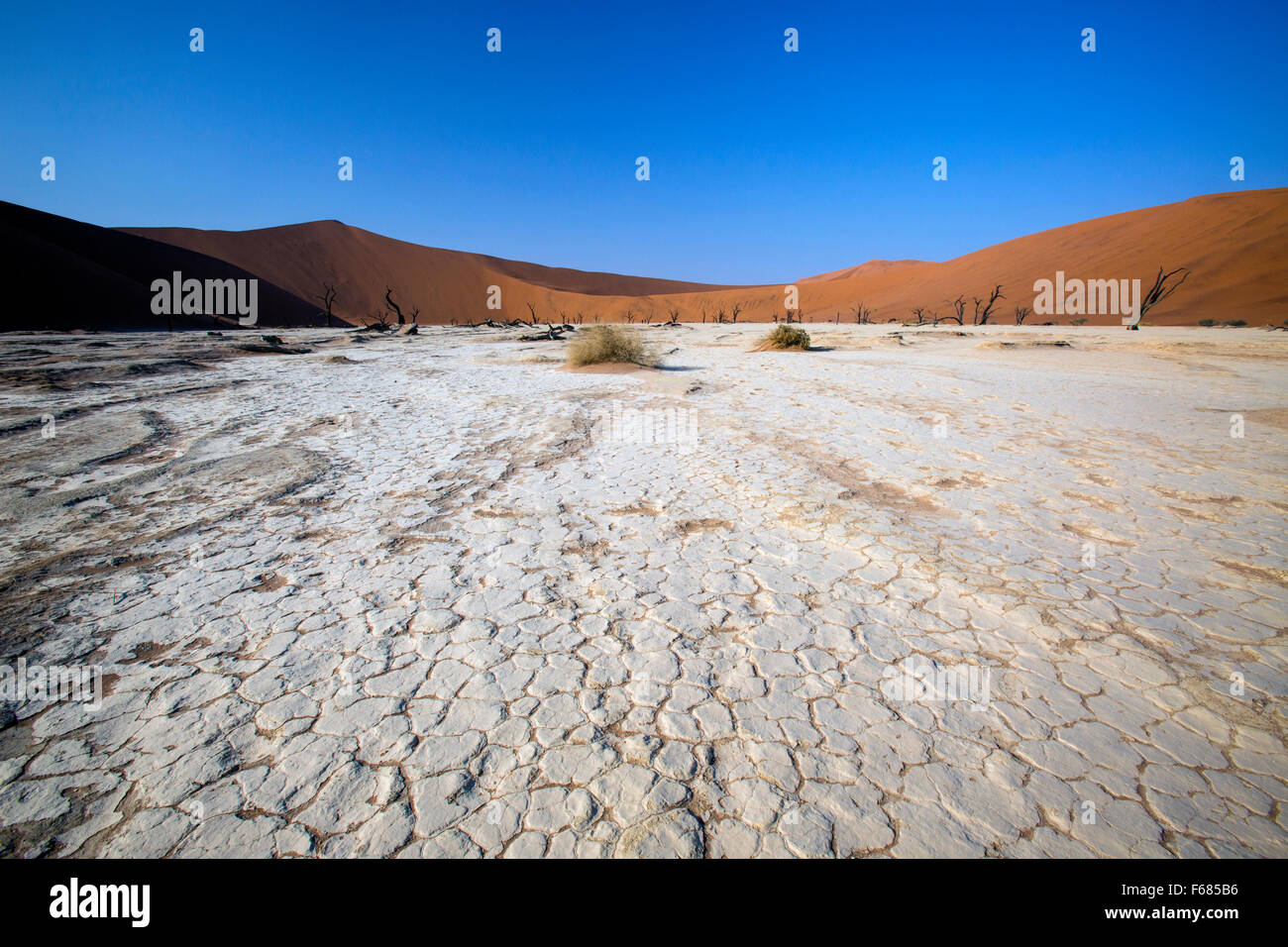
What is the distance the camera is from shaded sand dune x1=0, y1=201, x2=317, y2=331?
19.9 m

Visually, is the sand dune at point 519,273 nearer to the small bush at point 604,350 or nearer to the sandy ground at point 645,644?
the small bush at point 604,350

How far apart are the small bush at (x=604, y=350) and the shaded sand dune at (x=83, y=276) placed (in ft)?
67.0

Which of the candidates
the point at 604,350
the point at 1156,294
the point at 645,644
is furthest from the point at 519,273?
the point at 645,644

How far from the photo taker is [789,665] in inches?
77.6

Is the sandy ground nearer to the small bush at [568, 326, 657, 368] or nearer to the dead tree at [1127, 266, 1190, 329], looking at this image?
the small bush at [568, 326, 657, 368]

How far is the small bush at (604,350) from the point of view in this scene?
10.0 metres

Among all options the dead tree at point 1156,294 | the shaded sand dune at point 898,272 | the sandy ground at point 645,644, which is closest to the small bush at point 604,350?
the sandy ground at point 645,644

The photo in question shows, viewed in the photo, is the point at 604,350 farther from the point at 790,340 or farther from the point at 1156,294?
the point at 1156,294

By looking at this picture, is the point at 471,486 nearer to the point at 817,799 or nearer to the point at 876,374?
the point at 817,799

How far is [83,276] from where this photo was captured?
22562mm

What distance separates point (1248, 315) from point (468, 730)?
34.6 metres

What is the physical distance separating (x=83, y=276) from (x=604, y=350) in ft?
90.3

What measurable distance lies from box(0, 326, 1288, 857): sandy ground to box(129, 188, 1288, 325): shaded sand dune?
30.4 meters
